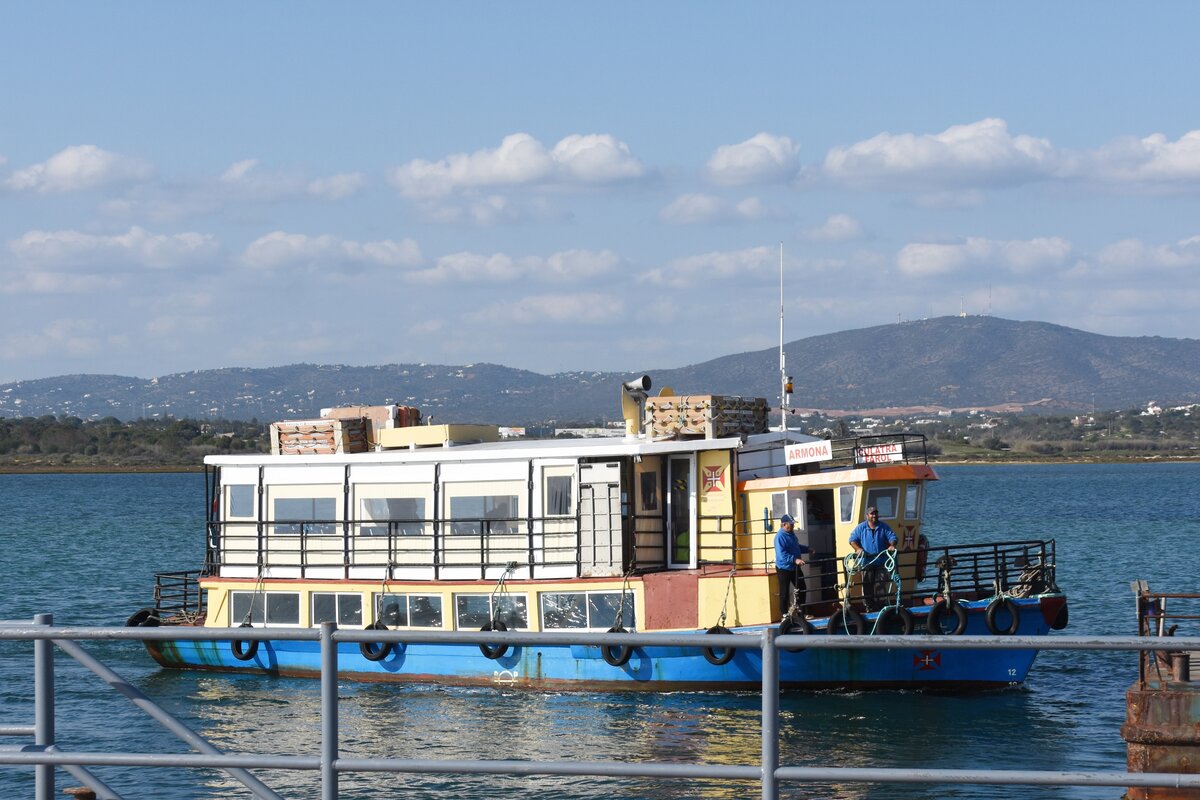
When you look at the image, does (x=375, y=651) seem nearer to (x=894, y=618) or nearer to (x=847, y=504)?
(x=847, y=504)

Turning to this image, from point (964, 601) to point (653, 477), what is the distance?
17.8ft

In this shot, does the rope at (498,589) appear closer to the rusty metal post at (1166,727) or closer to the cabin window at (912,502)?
the cabin window at (912,502)

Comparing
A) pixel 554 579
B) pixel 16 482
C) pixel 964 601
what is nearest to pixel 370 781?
pixel 554 579

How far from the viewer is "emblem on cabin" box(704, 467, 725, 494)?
2488 cm

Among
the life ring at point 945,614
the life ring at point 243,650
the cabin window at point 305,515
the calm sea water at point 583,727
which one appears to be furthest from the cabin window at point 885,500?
the life ring at point 243,650

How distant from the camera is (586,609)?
965 inches

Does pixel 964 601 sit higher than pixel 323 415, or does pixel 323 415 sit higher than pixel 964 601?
pixel 323 415

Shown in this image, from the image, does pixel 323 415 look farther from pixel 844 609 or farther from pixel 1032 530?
pixel 1032 530

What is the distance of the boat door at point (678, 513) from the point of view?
82.9ft

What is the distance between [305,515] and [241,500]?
1.37m

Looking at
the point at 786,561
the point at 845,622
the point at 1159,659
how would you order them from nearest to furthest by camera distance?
the point at 1159,659, the point at 845,622, the point at 786,561

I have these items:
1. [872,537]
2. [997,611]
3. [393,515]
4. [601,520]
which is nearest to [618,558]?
[601,520]

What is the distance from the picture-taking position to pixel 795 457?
82.8ft

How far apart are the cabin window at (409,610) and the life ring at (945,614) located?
802 cm
